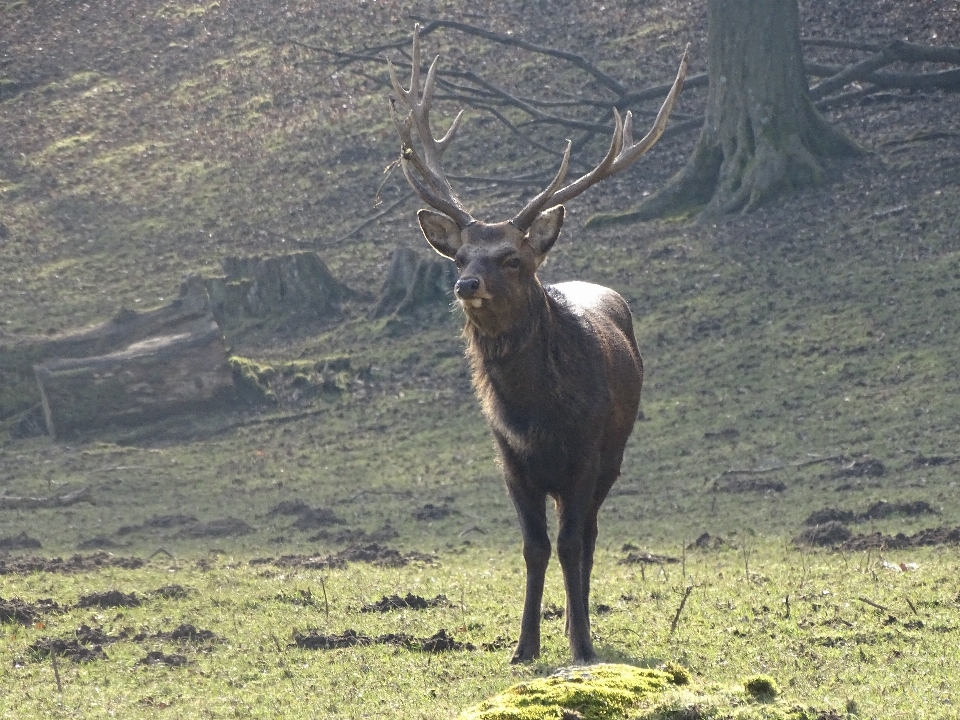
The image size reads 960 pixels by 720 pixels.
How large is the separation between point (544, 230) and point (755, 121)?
1219 centimetres

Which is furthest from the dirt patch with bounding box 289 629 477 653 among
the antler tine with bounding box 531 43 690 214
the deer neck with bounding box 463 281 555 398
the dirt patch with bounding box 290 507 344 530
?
the dirt patch with bounding box 290 507 344 530

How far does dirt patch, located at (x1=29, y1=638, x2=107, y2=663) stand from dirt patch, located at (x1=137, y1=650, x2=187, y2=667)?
25cm

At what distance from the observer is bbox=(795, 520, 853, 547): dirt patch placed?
1036cm

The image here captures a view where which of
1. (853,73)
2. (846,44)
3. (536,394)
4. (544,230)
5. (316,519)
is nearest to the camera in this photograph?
(536,394)

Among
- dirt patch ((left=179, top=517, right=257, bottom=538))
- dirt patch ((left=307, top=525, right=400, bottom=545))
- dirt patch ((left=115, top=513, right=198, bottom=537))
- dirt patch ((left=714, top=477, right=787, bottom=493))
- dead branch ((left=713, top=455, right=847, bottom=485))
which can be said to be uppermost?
dirt patch ((left=115, top=513, right=198, bottom=537))

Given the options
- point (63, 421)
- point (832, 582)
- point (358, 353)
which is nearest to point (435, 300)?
point (358, 353)

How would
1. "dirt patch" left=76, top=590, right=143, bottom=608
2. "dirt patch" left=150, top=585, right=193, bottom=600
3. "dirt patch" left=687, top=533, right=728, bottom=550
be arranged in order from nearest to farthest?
"dirt patch" left=76, top=590, right=143, bottom=608 < "dirt patch" left=150, top=585, right=193, bottom=600 < "dirt patch" left=687, top=533, right=728, bottom=550

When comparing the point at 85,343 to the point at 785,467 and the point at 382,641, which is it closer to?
the point at 785,467

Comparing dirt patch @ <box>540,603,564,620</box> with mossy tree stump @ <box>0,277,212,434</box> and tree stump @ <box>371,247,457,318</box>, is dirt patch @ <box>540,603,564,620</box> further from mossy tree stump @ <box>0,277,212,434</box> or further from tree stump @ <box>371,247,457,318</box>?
tree stump @ <box>371,247,457,318</box>

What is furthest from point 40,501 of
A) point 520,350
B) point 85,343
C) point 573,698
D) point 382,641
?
point 573,698

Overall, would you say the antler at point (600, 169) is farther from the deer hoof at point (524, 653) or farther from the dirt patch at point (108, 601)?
the dirt patch at point (108, 601)

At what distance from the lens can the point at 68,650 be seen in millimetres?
7961

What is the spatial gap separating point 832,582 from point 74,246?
16.2m

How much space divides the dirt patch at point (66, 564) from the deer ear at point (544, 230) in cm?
488
